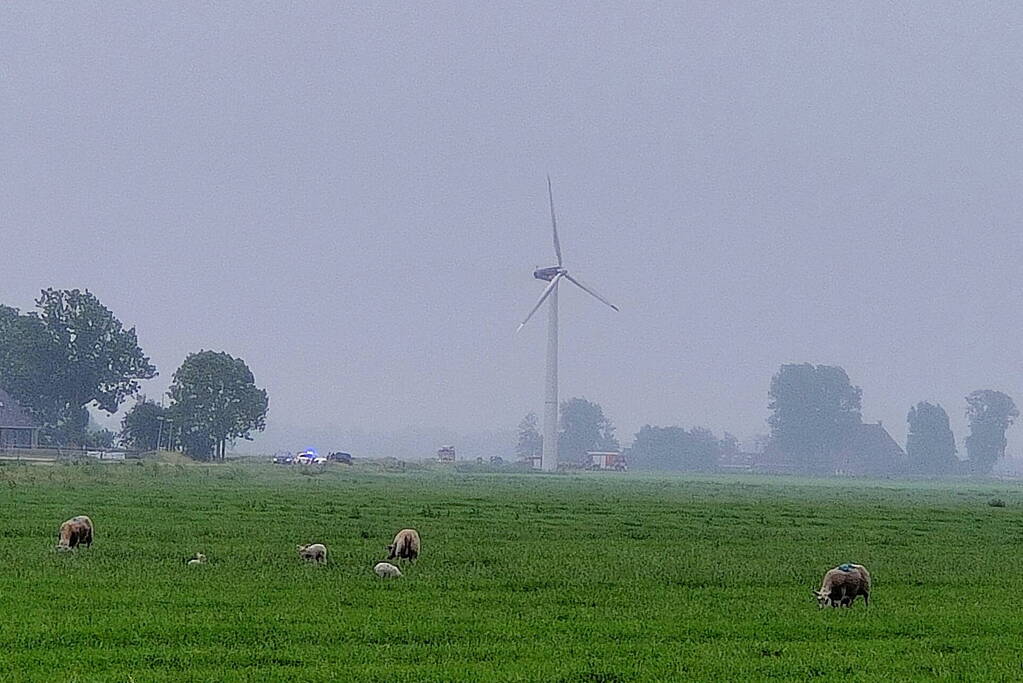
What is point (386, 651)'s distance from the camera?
15625 mm

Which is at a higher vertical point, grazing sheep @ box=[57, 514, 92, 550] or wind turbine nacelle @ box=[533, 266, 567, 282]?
wind turbine nacelle @ box=[533, 266, 567, 282]

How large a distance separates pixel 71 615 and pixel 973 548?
25.6 meters

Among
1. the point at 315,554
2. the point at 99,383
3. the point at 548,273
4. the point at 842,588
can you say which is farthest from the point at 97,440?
the point at 842,588

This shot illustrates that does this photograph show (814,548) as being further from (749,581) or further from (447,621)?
(447,621)

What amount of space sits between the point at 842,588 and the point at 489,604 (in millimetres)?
6160

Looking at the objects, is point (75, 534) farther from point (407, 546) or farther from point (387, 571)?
point (387, 571)

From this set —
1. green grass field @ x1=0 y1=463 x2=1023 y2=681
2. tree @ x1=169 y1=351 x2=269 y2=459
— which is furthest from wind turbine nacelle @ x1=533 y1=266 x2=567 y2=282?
green grass field @ x1=0 y1=463 x2=1023 y2=681

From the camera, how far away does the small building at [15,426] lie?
12119cm

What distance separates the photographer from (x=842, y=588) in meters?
20.7

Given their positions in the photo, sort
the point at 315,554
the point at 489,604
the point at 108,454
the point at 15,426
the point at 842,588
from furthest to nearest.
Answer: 1. the point at 15,426
2. the point at 108,454
3. the point at 315,554
4. the point at 842,588
5. the point at 489,604

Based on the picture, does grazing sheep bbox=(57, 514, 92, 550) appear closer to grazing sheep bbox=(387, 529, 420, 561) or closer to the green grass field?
the green grass field

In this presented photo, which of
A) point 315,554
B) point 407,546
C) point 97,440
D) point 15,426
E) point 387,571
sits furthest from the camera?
point 97,440

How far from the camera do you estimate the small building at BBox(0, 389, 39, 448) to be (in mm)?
121188

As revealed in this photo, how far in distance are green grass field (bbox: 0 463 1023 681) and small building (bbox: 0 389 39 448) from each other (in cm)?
9065
